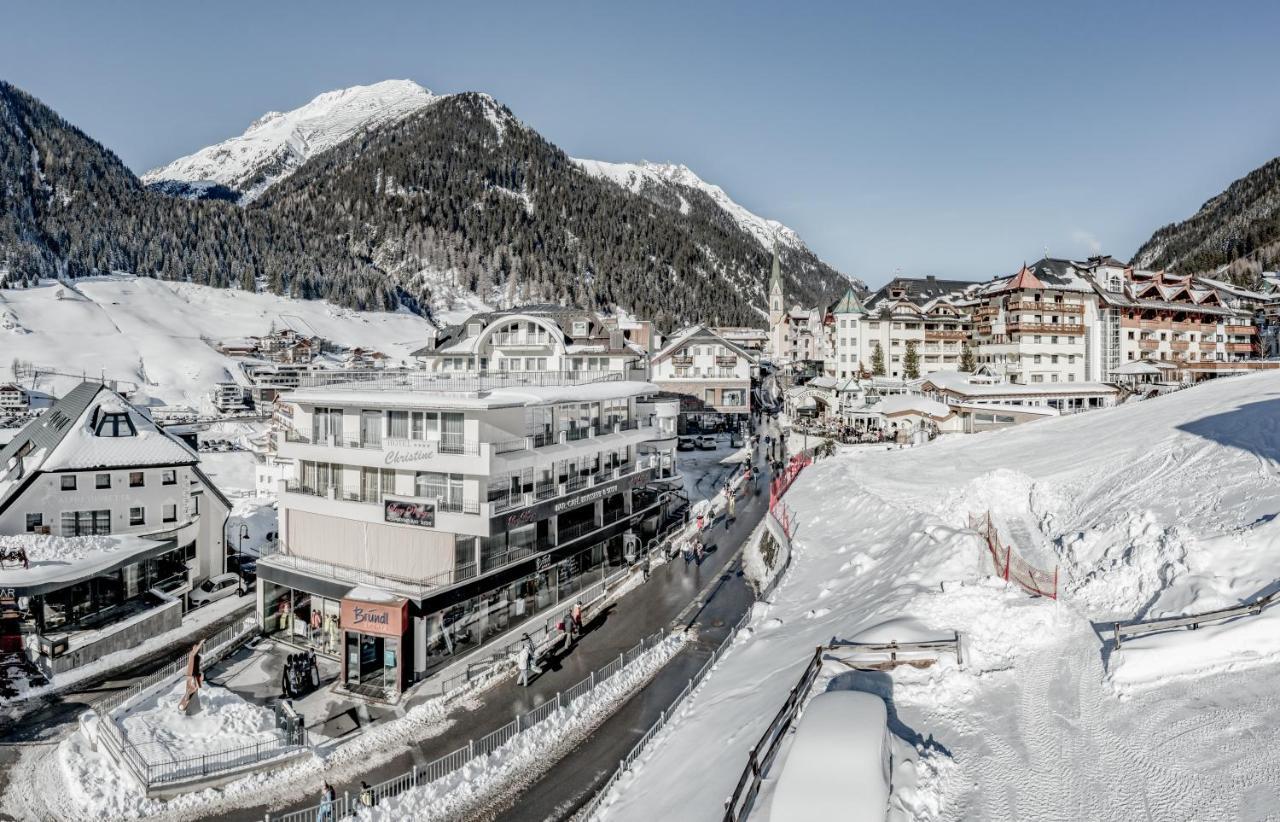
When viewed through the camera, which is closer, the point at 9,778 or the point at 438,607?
the point at 9,778

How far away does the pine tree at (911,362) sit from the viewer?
3191 inches

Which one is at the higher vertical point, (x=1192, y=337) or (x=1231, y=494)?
(x=1192, y=337)

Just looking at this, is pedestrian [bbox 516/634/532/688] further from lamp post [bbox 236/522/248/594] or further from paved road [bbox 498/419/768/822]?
lamp post [bbox 236/522/248/594]

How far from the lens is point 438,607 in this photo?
24297 mm

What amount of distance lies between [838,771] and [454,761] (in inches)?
466

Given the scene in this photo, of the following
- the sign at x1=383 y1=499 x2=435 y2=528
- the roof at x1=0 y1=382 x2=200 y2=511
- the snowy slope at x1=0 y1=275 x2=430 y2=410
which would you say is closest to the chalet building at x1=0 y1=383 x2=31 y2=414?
the snowy slope at x1=0 y1=275 x2=430 y2=410

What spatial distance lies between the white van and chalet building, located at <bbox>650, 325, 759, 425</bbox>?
6211 cm

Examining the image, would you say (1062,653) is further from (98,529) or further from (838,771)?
(98,529)

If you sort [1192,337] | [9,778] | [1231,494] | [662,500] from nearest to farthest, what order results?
[9,778], [1231,494], [662,500], [1192,337]

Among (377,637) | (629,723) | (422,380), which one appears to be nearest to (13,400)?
(422,380)

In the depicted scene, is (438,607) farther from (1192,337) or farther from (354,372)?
(1192,337)

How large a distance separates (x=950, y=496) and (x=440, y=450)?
21.2m

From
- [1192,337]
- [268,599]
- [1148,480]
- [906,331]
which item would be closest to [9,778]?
[268,599]

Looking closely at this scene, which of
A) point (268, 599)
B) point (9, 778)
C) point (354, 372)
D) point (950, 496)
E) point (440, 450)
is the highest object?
point (354, 372)
